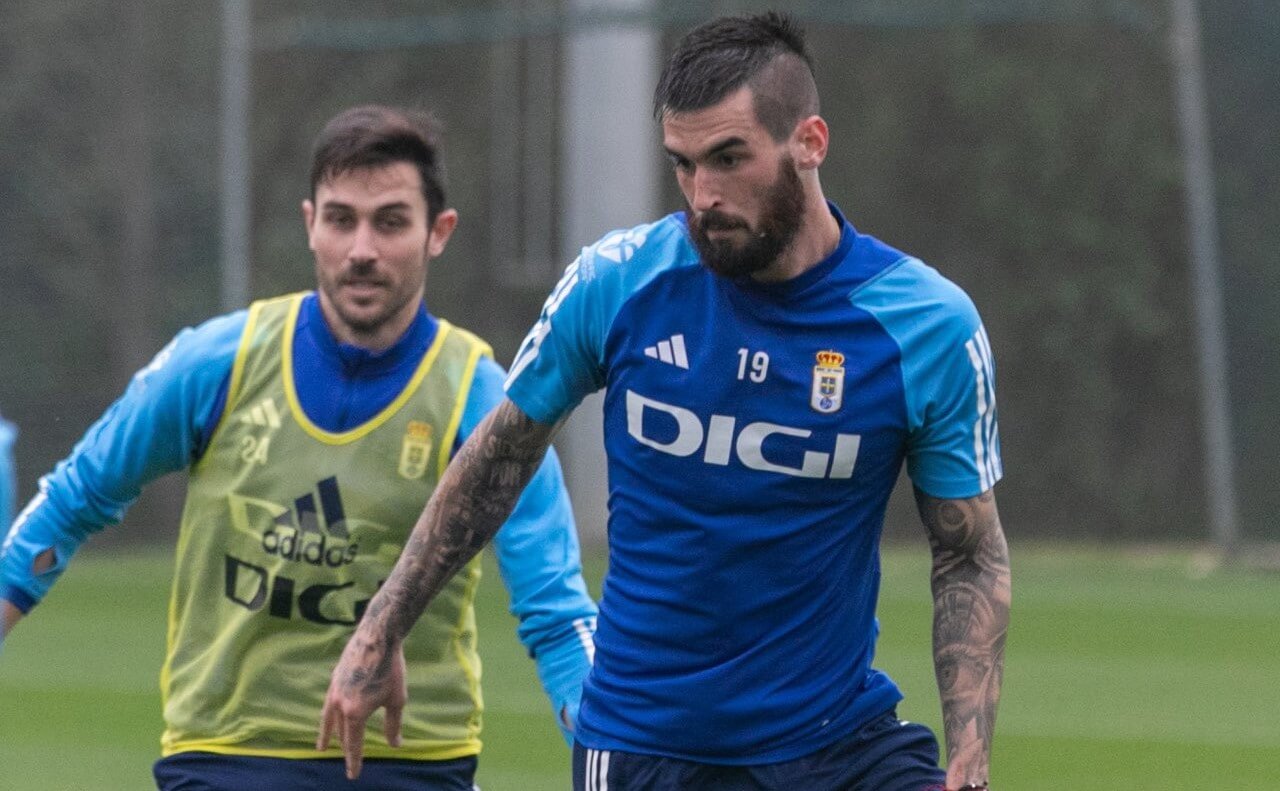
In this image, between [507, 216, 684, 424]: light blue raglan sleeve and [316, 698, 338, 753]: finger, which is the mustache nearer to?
[507, 216, 684, 424]: light blue raglan sleeve

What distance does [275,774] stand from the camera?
4.78 meters

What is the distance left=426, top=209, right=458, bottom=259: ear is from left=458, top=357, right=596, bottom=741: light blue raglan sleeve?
1.43 ft

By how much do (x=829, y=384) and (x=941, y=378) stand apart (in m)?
0.20

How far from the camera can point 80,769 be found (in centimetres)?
912

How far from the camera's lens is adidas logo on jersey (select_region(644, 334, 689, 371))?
405 cm

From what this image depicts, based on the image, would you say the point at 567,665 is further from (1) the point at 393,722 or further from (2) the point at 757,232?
(2) the point at 757,232

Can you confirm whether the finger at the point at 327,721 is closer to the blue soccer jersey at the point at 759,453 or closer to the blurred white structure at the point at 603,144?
the blue soccer jersey at the point at 759,453

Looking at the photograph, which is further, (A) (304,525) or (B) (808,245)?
(A) (304,525)

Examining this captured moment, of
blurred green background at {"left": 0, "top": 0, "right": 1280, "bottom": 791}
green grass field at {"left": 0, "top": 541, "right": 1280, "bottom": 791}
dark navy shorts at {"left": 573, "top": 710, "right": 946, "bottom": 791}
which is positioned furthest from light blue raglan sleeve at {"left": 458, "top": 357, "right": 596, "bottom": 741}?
blurred green background at {"left": 0, "top": 0, "right": 1280, "bottom": 791}

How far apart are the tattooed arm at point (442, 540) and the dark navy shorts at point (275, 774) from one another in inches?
21.3

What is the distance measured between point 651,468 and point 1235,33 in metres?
14.0

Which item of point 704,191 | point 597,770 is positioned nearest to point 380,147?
point 704,191

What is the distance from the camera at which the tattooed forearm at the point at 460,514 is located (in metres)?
4.23

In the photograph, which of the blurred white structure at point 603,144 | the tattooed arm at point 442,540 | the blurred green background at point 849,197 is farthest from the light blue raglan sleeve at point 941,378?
the blurred white structure at point 603,144
